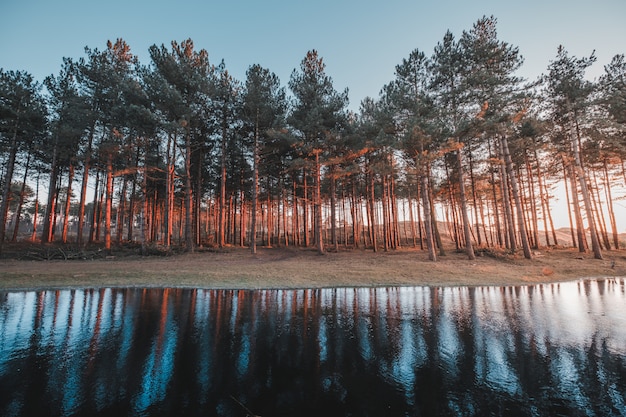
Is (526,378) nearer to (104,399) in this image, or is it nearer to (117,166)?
(104,399)

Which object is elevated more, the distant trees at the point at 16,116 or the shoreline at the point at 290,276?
the distant trees at the point at 16,116

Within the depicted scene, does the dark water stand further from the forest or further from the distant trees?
the distant trees

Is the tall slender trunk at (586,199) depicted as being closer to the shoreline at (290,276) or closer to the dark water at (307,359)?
the shoreline at (290,276)

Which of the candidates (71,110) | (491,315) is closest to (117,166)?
(71,110)

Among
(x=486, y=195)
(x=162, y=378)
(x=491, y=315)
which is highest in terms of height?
(x=486, y=195)

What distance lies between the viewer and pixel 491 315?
8242 millimetres

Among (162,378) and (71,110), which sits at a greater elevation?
(71,110)

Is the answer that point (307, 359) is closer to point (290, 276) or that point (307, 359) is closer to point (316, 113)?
point (290, 276)

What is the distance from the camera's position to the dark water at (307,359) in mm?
3512

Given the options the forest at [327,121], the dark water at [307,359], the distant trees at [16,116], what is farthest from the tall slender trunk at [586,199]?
the distant trees at [16,116]

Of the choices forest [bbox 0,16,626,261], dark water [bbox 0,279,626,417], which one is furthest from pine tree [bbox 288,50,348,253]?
dark water [bbox 0,279,626,417]

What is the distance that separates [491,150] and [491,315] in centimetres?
2778

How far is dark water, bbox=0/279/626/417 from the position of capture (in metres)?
3.51

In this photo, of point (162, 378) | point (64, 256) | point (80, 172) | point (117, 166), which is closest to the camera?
point (162, 378)
